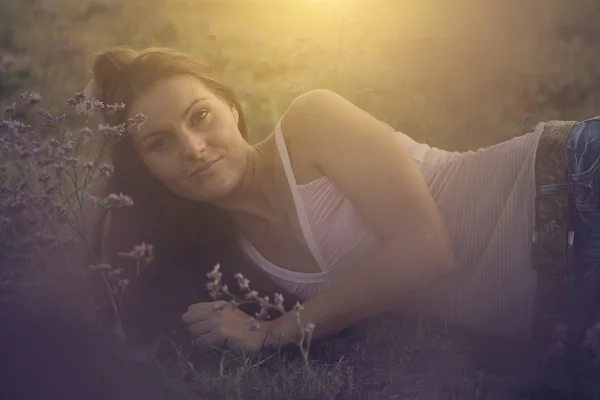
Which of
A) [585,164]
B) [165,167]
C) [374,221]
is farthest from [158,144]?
[585,164]

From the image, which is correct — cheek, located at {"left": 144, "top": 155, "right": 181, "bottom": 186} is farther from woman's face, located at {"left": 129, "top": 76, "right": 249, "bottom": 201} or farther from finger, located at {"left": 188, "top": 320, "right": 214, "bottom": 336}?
finger, located at {"left": 188, "top": 320, "right": 214, "bottom": 336}

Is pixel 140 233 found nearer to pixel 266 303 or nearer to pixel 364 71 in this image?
pixel 266 303

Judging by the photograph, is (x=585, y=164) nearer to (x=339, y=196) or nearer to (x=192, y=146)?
(x=339, y=196)

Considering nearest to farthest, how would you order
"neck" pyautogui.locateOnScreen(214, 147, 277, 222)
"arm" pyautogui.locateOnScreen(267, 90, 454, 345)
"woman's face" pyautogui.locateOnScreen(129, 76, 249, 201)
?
"arm" pyautogui.locateOnScreen(267, 90, 454, 345)
"woman's face" pyautogui.locateOnScreen(129, 76, 249, 201)
"neck" pyautogui.locateOnScreen(214, 147, 277, 222)

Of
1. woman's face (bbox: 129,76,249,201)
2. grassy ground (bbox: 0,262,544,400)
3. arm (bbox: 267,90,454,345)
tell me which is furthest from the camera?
woman's face (bbox: 129,76,249,201)

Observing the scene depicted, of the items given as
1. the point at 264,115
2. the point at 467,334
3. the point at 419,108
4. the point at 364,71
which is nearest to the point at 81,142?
the point at 264,115

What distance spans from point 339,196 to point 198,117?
1.55 feet

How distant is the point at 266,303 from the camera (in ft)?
6.49

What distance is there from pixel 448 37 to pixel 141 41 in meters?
1.03

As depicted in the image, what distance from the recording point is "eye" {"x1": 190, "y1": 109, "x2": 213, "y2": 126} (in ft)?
7.29

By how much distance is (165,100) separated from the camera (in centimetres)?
222

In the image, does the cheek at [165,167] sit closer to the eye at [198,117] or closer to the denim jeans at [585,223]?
the eye at [198,117]

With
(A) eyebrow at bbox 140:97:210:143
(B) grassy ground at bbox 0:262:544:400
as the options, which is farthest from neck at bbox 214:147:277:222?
(B) grassy ground at bbox 0:262:544:400

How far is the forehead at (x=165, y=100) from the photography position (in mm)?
2215
